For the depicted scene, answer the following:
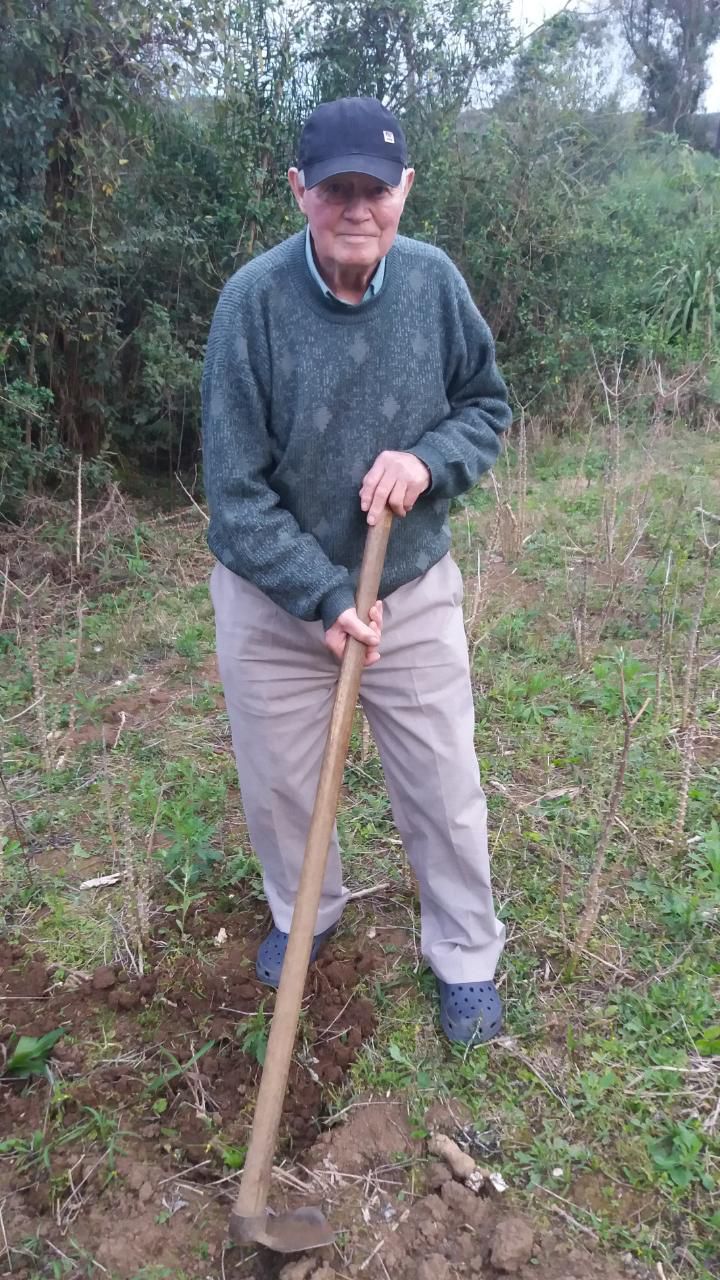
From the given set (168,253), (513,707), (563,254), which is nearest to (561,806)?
(513,707)

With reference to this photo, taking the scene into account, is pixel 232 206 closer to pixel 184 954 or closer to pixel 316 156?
pixel 316 156

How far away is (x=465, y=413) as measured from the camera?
74.0 inches

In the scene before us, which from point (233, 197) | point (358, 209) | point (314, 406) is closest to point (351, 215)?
point (358, 209)

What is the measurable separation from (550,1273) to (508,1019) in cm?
57

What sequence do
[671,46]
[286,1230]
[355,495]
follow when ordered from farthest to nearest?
1. [671,46]
2. [355,495]
3. [286,1230]

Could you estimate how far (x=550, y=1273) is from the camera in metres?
1.56

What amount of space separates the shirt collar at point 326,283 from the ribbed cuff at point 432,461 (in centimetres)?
31

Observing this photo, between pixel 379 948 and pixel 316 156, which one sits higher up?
→ pixel 316 156

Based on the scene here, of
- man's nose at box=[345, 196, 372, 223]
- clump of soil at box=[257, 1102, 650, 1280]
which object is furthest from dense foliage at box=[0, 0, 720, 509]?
clump of soil at box=[257, 1102, 650, 1280]

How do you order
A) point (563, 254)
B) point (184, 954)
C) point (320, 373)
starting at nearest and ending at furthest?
point (320, 373), point (184, 954), point (563, 254)

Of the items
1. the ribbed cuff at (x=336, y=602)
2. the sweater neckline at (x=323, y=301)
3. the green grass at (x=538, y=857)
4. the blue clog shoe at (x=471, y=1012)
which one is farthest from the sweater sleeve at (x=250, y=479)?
the blue clog shoe at (x=471, y=1012)

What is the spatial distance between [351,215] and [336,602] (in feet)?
2.37

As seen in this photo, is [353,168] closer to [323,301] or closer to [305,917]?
[323,301]

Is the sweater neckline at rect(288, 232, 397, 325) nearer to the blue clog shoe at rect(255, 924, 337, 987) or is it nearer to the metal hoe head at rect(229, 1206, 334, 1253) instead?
the blue clog shoe at rect(255, 924, 337, 987)
